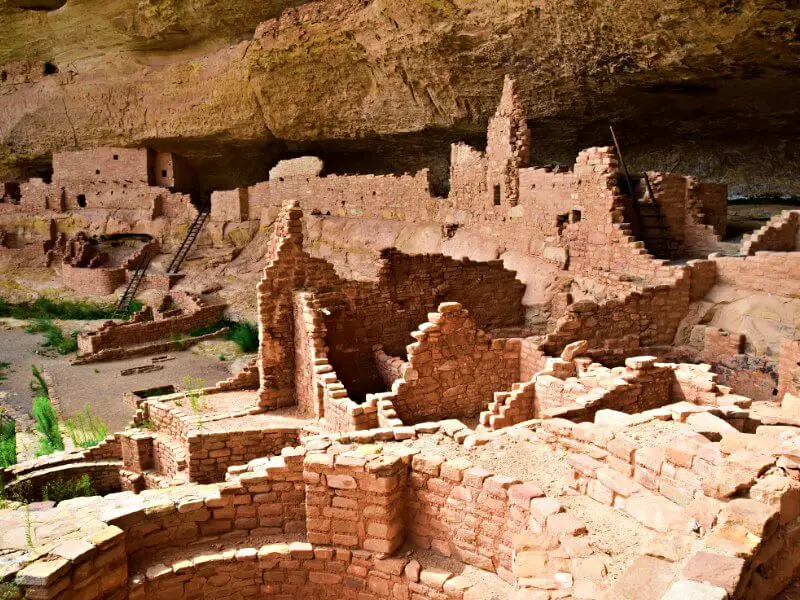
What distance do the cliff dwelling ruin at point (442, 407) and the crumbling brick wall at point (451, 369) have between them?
A: 0.03 m

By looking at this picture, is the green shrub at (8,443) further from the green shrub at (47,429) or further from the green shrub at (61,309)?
the green shrub at (61,309)

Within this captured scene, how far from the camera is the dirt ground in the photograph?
1123cm

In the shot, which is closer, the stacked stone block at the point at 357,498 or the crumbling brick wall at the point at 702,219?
the stacked stone block at the point at 357,498

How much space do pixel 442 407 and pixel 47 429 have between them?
251 inches

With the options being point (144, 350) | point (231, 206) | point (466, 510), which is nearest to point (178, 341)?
point (144, 350)

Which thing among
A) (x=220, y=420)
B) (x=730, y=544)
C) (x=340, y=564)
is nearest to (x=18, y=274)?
(x=220, y=420)

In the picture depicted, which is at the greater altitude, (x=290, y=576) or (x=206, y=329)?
(x=290, y=576)

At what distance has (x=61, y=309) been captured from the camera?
1856 centimetres

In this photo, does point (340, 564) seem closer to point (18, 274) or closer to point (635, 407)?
point (635, 407)

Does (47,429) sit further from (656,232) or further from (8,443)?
(656,232)

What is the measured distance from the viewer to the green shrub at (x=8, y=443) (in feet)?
27.7

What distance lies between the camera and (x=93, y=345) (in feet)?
47.6

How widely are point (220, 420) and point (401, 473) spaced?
403 centimetres

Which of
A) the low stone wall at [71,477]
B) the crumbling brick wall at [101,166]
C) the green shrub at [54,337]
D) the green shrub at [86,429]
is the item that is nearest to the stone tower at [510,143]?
the green shrub at [86,429]
